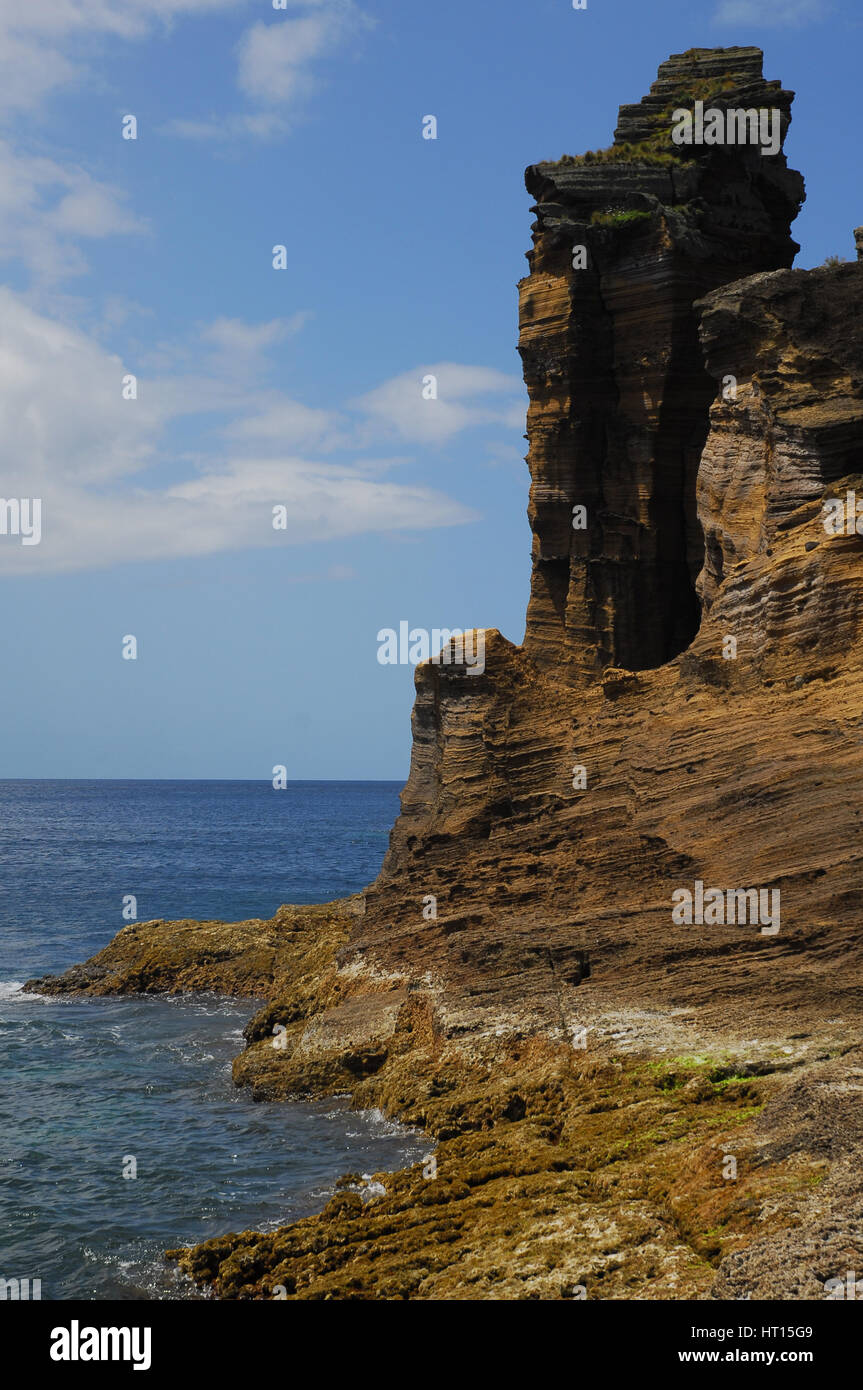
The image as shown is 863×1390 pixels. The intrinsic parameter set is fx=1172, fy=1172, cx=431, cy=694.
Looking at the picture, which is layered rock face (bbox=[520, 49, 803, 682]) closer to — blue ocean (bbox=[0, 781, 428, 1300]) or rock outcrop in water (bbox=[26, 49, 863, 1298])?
rock outcrop in water (bbox=[26, 49, 863, 1298])

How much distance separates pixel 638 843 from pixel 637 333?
58.3 ft

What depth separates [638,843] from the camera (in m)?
27.9

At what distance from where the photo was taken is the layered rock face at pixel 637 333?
3669 centimetres

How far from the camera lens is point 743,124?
37.1 metres

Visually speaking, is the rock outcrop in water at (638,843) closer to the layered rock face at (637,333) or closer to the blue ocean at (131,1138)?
the layered rock face at (637,333)

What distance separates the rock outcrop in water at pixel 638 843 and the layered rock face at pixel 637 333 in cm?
10

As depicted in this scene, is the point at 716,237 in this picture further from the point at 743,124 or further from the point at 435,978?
the point at 435,978

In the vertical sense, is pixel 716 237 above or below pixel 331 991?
above

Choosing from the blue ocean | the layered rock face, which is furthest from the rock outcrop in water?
the blue ocean

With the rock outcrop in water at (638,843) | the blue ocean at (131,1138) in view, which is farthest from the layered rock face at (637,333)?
the blue ocean at (131,1138)

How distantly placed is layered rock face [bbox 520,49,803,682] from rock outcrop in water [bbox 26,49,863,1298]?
0.10 m

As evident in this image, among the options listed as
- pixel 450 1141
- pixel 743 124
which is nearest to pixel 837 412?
pixel 743 124

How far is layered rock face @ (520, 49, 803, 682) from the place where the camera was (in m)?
36.7

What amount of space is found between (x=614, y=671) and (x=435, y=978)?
9.69 meters
